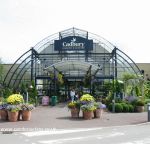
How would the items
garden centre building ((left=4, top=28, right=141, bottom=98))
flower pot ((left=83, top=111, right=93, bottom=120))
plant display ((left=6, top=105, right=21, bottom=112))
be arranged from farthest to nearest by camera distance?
garden centre building ((left=4, top=28, right=141, bottom=98)) → flower pot ((left=83, top=111, right=93, bottom=120)) → plant display ((left=6, top=105, right=21, bottom=112))

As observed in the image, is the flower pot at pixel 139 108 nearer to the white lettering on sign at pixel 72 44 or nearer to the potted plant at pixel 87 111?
the potted plant at pixel 87 111

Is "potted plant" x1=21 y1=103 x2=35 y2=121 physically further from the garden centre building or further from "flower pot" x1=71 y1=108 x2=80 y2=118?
the garden centre building

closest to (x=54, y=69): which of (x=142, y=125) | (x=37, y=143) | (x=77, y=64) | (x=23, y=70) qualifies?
(x=77, y=64)

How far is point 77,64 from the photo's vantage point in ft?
131

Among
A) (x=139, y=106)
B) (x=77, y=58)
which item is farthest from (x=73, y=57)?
(x=139, y=106)

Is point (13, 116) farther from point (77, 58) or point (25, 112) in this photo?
point (77, 58)

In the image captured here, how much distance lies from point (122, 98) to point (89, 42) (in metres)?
17.1

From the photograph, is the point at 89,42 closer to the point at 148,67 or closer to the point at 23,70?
the point at 23,70

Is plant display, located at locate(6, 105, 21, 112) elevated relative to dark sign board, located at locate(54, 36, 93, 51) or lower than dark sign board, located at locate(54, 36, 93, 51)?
lower

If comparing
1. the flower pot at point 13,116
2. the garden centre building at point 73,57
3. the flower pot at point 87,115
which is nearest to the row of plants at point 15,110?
the flower pot at point 13,116

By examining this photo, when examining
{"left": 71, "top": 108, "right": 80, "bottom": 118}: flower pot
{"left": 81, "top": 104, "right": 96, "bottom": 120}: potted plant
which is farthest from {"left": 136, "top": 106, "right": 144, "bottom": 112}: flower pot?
{"left": 81, "top": 104, "right": 96, "bottom": 120}: potted plant

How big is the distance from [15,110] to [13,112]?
160mm

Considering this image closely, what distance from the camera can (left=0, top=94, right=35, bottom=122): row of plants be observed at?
1970 centimetres

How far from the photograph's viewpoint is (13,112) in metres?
19.7
